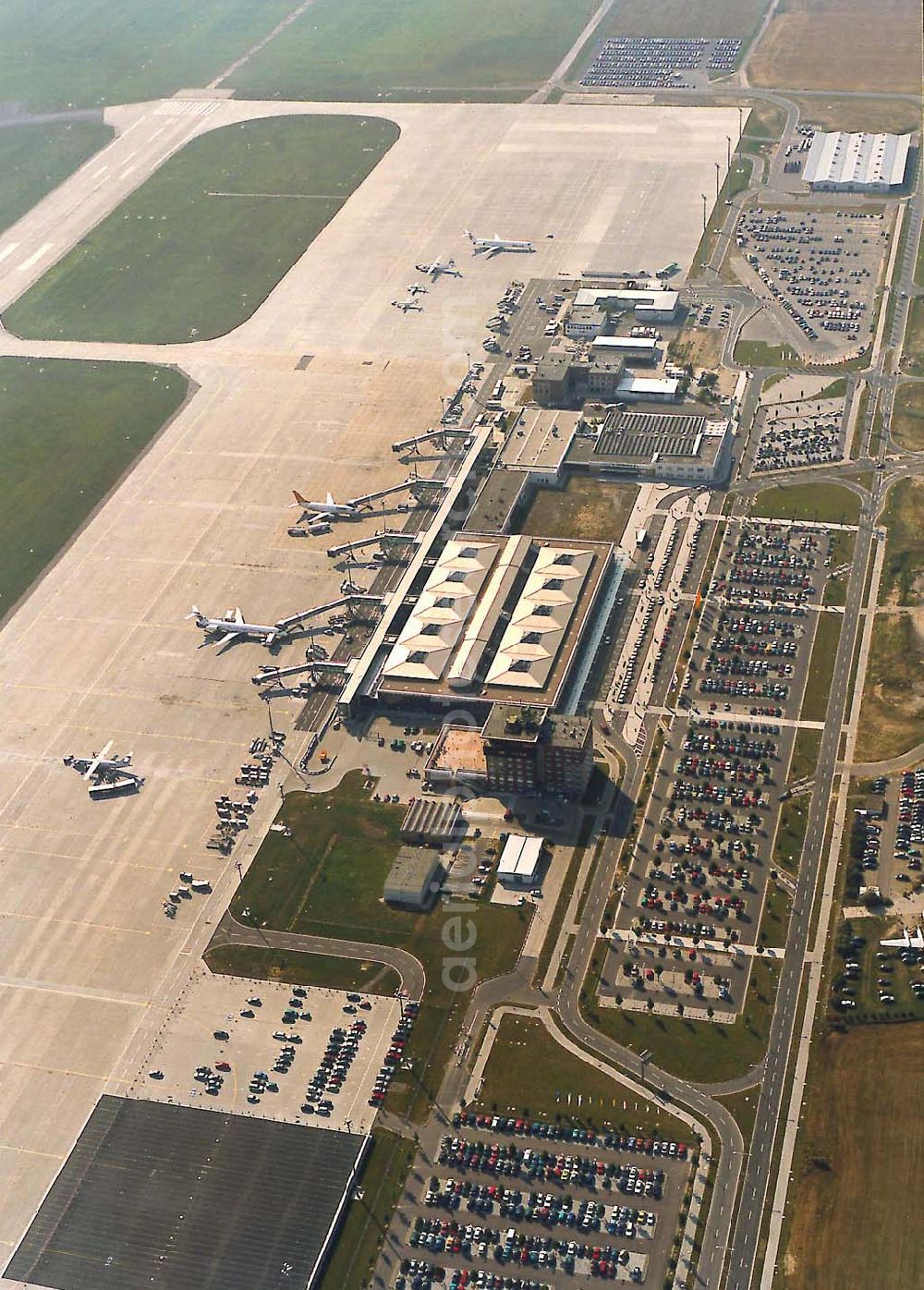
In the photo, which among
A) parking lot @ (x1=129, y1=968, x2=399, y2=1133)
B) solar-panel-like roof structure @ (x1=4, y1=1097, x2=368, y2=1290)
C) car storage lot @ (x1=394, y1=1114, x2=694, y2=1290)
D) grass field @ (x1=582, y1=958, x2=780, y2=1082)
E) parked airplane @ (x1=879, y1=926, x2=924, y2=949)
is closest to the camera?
car storage lot @ (x1=394, y1=1114, x2=694, y2=1290)

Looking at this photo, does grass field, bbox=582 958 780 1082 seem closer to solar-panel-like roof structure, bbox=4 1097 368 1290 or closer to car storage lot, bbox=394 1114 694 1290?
car storage lot, bbox=394 1114 694 1290

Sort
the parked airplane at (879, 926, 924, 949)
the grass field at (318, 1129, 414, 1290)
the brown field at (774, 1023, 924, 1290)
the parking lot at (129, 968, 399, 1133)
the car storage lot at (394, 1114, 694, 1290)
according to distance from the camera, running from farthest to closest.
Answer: the parked airplane at (879, 926, 924, 949) → the parking lot at (129, 968, 399, 1133) → the grass field at (318, 1129, 414, 1290) → the car storage lot at (394, 1114, 694, 1290) → the brown field at (774, 1023, 924, 1290)

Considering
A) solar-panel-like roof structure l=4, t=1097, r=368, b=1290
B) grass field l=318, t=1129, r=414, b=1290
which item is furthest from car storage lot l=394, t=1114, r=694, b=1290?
solar-panel-like roof structure l=4, t=1097, r=368, b=1290

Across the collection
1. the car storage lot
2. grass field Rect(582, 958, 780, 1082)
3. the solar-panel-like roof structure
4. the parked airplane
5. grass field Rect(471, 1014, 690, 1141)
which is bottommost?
the solar-panel-like roof structure

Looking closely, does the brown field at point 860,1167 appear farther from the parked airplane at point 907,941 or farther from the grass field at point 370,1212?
the grass field at point 370,1212

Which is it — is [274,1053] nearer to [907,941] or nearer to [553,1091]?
[553,1091]

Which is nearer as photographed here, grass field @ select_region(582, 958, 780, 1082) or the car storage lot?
the car storage lot

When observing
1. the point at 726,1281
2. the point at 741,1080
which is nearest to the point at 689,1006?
the point at 741,1080
